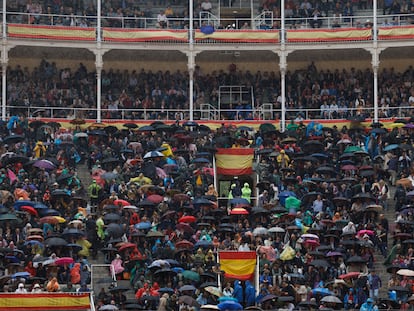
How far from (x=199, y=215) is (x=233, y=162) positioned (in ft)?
28.3

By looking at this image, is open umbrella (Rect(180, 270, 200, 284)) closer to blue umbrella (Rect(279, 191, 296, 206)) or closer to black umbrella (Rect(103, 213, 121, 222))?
black umbrella (Rect(103, 213, 121, 222))

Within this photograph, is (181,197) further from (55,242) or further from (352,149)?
(352,149)

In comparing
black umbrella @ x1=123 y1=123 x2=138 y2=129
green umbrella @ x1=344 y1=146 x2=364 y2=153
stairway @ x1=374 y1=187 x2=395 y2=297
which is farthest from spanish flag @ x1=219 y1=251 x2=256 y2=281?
black umbrella @ x1=123 y1=123 x2=138 y2=129

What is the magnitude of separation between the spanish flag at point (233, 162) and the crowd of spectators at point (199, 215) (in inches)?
21.2

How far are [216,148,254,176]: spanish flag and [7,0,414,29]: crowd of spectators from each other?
38.6 ft

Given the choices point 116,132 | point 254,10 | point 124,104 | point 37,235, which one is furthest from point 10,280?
point 254,10

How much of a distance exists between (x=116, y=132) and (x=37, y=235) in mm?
13241

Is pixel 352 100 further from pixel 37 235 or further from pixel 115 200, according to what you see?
pixel 37 235

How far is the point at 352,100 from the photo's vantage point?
7812 centimetres

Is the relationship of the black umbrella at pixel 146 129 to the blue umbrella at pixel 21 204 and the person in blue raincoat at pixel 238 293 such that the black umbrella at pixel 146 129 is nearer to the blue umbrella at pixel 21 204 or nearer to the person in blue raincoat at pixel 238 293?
the blue umbrella at pixel 21 204

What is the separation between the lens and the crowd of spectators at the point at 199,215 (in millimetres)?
55031

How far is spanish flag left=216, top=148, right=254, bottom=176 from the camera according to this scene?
68.9 meters

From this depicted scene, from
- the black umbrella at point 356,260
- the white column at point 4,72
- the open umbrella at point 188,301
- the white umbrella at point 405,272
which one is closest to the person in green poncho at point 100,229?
the open umbrella at point 188,301

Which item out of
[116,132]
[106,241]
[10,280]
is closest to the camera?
[10,280]
